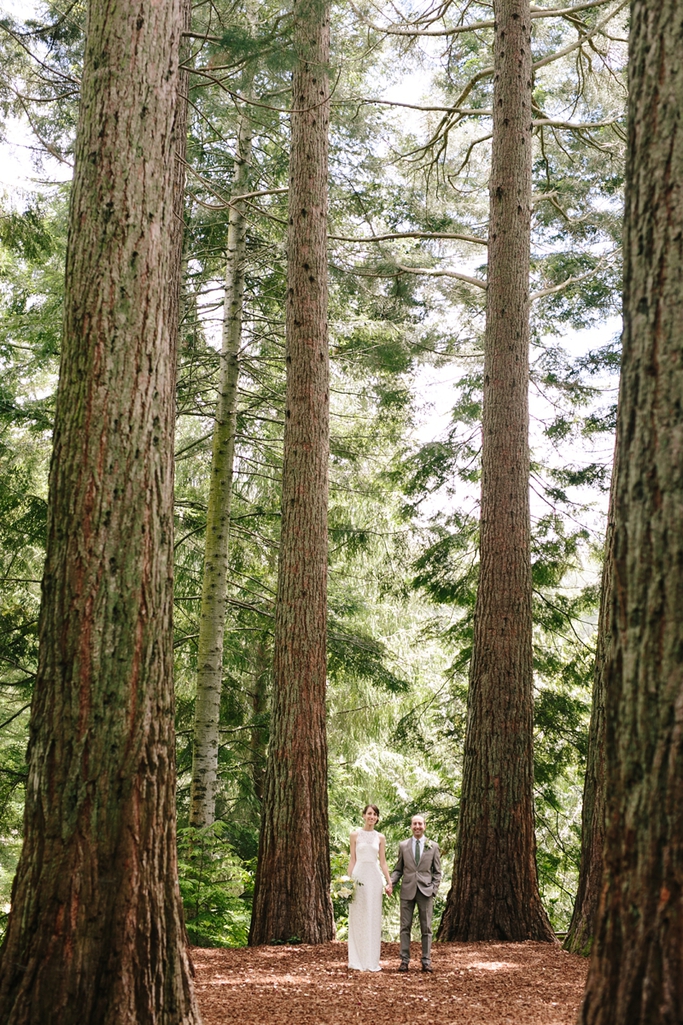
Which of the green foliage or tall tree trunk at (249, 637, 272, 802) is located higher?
tall tree trunk at (249, 637, 272, 802)

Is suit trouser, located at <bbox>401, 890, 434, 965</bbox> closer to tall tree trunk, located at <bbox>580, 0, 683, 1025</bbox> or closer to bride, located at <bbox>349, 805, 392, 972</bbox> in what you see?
bride, located at <bbox>349, 805, 392, 972</bbox>

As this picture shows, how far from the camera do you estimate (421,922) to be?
6.72m

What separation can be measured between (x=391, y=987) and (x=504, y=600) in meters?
3.74

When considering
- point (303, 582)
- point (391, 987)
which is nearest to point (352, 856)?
point (391, 987)

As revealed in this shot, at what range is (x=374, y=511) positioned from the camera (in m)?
14.5

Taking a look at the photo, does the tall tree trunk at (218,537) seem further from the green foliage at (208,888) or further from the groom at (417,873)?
the groom at (417,873)

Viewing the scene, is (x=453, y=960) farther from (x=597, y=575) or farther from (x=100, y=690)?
(x=597, y=575)

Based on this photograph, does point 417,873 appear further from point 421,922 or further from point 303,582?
point 303,582

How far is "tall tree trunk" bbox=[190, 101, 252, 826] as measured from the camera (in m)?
10.3


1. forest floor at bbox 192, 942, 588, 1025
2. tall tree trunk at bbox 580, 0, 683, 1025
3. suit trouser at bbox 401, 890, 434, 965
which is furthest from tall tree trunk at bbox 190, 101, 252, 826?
tall tree trunk at bbox 580, 0, 683, 1025

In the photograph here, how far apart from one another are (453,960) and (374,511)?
8.28 metres

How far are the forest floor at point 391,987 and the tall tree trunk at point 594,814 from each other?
237 millimetres

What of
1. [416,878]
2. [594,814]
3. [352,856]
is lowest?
[416,878]

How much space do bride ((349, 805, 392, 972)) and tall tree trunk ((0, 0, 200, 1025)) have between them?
10.7 ft
